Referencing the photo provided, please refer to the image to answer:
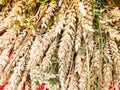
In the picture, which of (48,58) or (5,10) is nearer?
(48,58)

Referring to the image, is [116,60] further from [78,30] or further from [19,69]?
[19,69]

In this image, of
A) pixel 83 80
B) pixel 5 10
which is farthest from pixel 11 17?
pixel 83 80

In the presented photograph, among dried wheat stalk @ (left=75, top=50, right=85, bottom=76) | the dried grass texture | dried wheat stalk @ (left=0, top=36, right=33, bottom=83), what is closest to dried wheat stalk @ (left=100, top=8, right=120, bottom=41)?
the dried grass texture

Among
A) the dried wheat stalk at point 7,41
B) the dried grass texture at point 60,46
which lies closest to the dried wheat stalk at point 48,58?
the dried grass texture at point 60,46

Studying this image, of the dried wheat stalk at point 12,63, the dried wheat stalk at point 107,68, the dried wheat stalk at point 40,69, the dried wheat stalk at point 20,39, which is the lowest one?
the dried wheat stalk at point 107,68

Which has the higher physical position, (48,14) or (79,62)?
(48,14)

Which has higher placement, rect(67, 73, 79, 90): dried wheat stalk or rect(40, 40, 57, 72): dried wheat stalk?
rect(40, 40, 57, 72): dried wheat stalk

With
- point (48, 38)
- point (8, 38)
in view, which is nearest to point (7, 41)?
point (8, 38)

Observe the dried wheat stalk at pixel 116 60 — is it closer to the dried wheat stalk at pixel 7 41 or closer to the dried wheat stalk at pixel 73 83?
the dried wheat stalk at pixel 73 83

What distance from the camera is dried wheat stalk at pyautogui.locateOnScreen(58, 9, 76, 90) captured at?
90 centimetres

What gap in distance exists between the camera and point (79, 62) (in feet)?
3.00

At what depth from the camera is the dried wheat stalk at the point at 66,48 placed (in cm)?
90

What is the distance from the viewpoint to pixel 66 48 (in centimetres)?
91

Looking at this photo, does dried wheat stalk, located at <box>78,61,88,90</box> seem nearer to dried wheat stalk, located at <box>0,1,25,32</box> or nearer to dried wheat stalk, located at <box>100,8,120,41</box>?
dried wheat stalk, located at <box>100,8,120,41</box>
